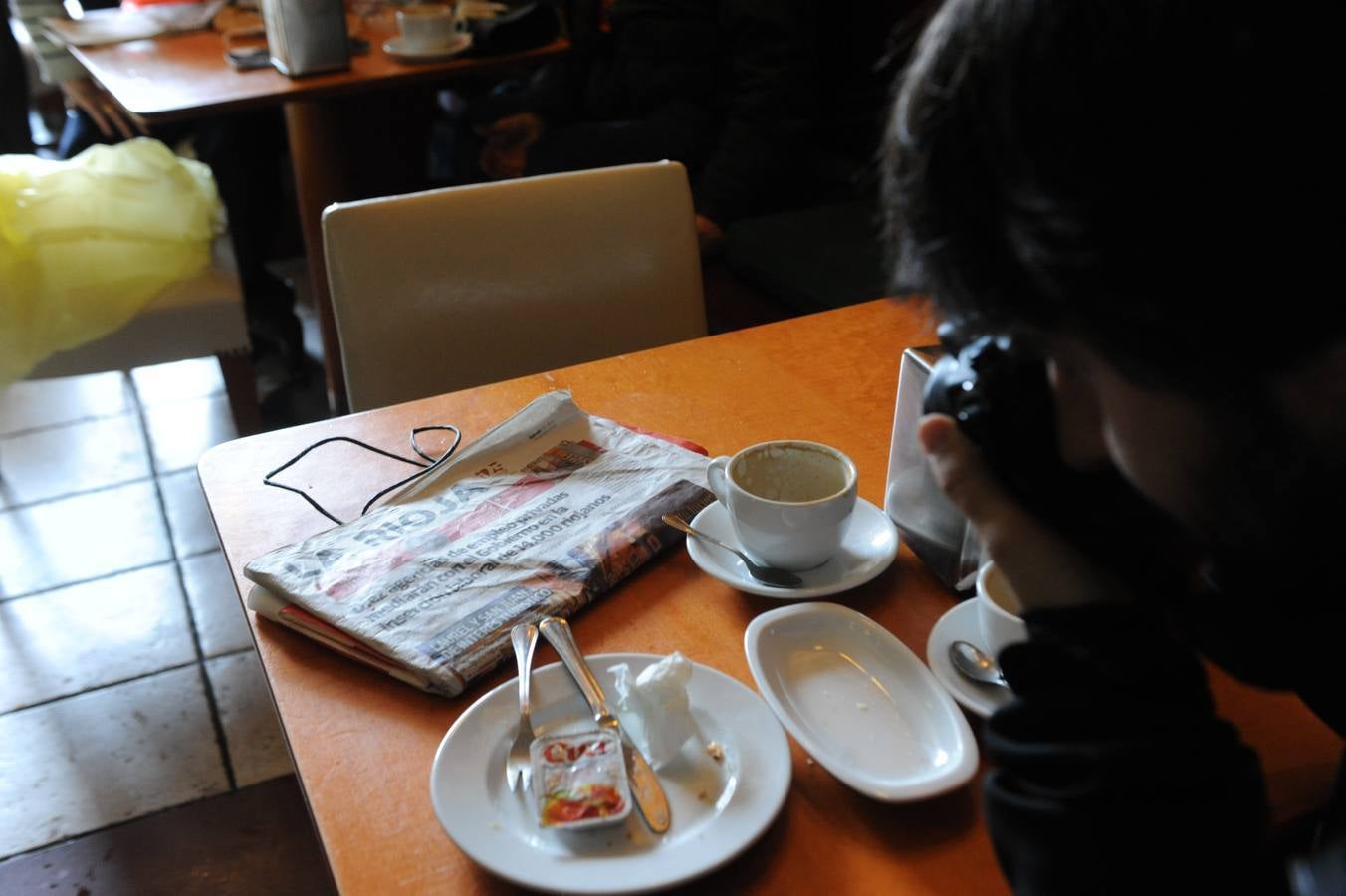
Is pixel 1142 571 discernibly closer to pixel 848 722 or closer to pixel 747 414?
pixel 848 722

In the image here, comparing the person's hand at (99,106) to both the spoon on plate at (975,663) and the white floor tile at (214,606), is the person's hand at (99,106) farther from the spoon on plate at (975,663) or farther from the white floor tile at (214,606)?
the spoon on plate at (975,663)

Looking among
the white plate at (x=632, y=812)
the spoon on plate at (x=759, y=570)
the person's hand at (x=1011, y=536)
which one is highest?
the person's hand at (x=1011, y=536)

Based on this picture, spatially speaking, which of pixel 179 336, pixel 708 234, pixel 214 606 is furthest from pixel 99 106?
pixel 708 234

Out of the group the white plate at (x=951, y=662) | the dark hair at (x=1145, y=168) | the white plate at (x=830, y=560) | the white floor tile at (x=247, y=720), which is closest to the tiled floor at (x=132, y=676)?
the white floor tile at (x=247, y=720)

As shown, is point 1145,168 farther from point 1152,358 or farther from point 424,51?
point 424,51

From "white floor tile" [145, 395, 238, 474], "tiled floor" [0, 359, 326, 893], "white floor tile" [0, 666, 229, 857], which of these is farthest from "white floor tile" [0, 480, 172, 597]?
"white floor tile" [0, 666, 229, 857]

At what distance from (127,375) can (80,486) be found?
0.56 metres

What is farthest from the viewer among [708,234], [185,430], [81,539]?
[185,430]

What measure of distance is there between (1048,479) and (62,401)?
266 cm

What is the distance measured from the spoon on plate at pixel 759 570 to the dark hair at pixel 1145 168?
0.35 metres

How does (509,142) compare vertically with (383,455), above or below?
below

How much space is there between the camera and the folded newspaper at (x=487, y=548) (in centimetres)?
68

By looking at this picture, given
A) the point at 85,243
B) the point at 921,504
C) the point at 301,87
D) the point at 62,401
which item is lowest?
the point at 62,401

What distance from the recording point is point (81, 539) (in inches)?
82.4
